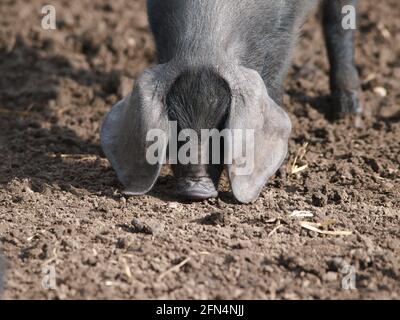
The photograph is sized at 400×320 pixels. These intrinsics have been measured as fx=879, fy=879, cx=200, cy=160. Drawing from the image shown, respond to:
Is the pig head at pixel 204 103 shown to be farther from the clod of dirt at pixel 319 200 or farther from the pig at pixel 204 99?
the clod of dirt at pixel 319 200

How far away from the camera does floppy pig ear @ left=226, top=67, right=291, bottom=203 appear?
4520 mm

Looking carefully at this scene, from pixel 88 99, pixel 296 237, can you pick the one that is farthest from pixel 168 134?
pixel 88 99

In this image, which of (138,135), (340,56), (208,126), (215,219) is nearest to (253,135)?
(208,126)

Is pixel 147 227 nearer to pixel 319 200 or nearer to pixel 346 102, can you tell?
pixel 319 200

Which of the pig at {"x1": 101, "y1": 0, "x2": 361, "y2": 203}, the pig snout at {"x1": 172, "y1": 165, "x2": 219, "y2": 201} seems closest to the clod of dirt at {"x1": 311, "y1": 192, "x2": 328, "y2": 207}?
the pig at {"x1": 101, "y1": 0, "x2": 361, "y2": 203}

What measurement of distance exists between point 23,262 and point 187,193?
99cm

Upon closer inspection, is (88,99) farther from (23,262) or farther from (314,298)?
(314,298)

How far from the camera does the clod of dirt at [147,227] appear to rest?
4.29 meters

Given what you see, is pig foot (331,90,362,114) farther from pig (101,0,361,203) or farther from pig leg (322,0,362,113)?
pig (101,0,361,203)

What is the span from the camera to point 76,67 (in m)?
7.15

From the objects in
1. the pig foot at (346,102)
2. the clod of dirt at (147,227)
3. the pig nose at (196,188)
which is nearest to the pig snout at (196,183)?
the pig nose at (196,188)

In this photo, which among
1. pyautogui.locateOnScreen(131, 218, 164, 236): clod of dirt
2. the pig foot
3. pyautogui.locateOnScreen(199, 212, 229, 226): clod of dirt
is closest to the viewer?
pyautogui.locateOnScreen(131, 218, 164, 236): clod of dirt

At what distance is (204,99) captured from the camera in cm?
451

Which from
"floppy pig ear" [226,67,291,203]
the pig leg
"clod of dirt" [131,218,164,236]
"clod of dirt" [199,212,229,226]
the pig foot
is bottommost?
"clod of dirt" [131,218,164,236]
